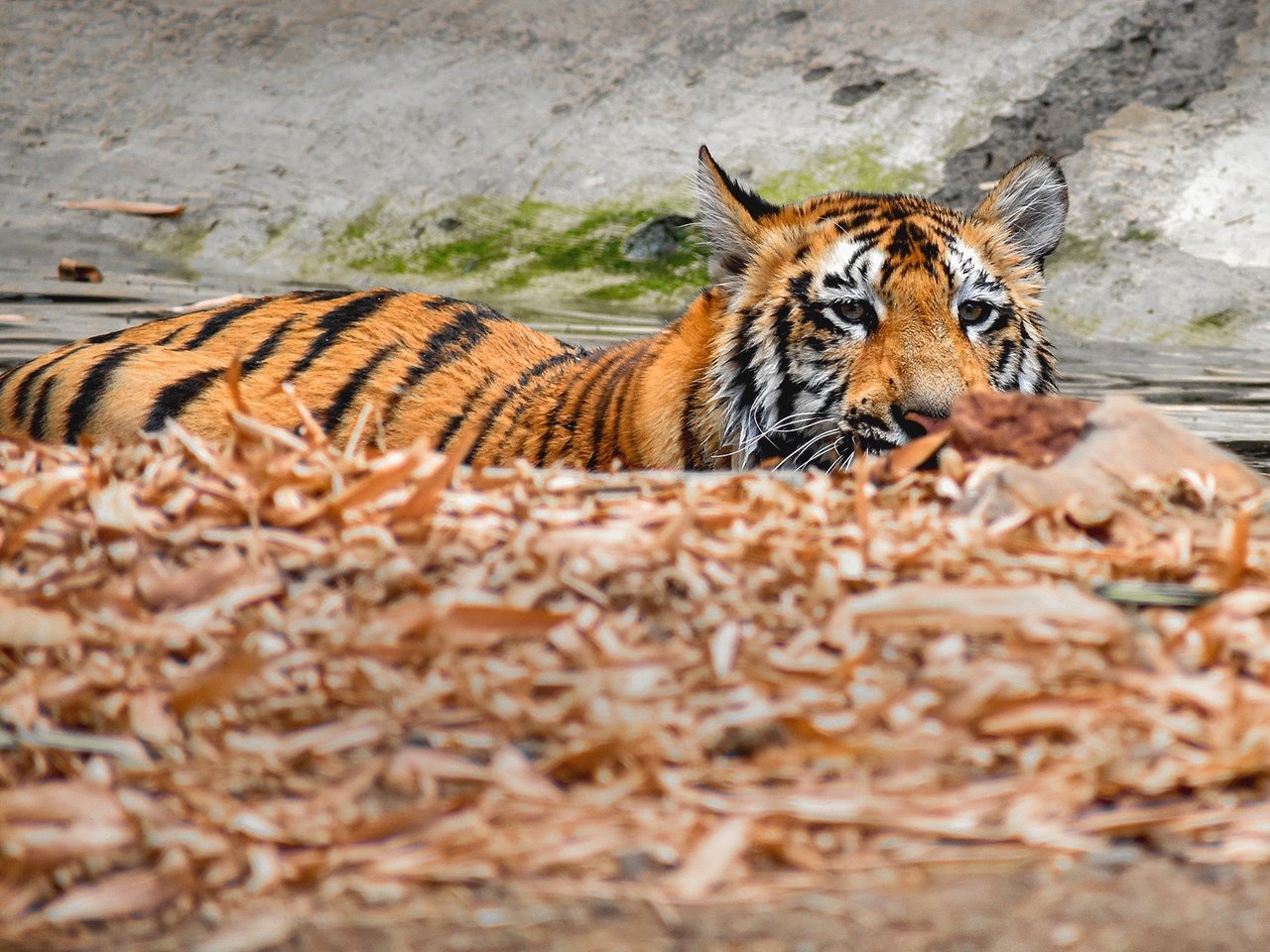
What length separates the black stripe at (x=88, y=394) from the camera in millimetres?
3316

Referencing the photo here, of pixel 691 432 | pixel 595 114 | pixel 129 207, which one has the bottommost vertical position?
pixel 691 432

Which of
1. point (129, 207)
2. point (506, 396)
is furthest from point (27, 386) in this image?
point (129, 207)

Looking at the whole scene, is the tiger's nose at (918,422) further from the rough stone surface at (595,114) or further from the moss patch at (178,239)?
the moss patch at (178,239)

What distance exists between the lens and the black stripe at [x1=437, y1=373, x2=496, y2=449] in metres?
3.43

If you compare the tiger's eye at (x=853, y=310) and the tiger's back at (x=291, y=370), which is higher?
the tiger's eye at (x=853, y=310)

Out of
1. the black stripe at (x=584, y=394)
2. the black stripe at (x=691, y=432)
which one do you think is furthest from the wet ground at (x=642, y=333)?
the black stripe at (x=584, y=394)

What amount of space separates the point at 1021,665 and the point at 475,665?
581mm

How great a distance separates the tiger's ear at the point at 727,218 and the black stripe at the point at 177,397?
1188 millimetres

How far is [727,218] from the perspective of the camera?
321 cm

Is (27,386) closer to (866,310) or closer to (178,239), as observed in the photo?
(866,310)

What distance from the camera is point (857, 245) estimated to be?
307 centimetres

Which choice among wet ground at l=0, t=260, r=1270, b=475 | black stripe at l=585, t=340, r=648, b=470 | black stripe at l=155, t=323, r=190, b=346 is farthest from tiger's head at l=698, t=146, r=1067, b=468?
black stripe at l=155, t=323, r=190, b=346

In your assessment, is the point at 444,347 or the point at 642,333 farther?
the point at 642,333

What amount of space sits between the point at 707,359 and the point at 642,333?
2848 millimetres
